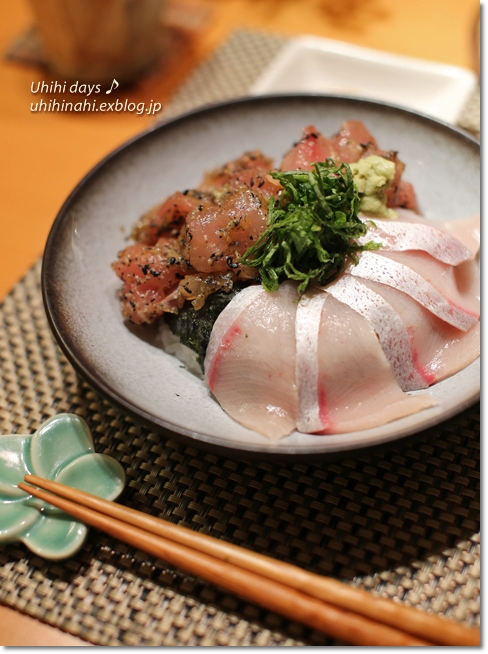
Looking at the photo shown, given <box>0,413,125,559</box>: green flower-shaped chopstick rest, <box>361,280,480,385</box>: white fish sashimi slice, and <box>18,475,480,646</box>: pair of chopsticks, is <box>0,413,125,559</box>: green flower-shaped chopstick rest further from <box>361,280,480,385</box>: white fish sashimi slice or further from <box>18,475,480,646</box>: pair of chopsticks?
<box>361,280,480,385</box>: white fish sashimi slice

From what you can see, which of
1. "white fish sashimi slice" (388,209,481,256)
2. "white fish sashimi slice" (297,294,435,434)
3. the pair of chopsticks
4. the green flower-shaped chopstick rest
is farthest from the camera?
"white fish sashimi slice" (388,209,481,256)

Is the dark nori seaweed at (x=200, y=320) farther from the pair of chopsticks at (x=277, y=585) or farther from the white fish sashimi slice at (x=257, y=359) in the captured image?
the pair of chopsticks at (x=277, y=585)

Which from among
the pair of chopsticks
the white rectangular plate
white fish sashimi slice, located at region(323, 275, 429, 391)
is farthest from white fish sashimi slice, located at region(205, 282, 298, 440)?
the white rectangular plate

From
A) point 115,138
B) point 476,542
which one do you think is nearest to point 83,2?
point 115,138

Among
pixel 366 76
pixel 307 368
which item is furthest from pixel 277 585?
pixel 366 76

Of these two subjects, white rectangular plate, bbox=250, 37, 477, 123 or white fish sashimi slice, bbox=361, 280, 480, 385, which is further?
white rectangular plate, bbox=250, 37, 477, 123

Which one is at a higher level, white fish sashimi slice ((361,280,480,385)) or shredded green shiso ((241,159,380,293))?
shredded green shiso ((241,159,380,293))

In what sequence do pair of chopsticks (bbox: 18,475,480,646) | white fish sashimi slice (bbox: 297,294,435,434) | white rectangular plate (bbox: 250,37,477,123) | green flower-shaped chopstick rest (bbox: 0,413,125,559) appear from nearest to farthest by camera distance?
pair of chopsticks (bbox: 18,475,480,646) < green flower-shaped chopstick rest (bbox: 0,413,125,559) < white fish sashimi slice (bbox: 297,294,435,434) < white rectangular plate (bbox: 250,37,477,123)

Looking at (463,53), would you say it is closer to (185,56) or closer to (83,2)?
(185,56)
